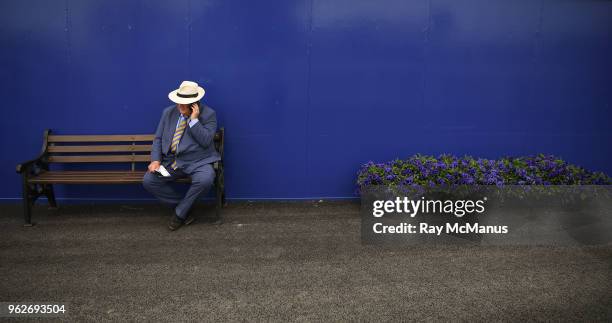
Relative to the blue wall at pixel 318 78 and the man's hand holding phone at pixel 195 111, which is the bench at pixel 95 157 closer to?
the blue wall at pixel 318 78

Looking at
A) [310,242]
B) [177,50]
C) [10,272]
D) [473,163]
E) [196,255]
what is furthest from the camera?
[177,50]

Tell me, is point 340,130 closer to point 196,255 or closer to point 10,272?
point 196,255

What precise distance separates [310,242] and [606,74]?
4.78 m

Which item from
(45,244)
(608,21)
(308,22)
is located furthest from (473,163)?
(45,244)

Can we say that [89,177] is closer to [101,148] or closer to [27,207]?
[101,148]

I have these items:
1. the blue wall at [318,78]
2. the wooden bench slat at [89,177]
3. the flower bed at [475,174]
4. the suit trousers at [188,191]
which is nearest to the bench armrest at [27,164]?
the wooden bench slat at [89,177]

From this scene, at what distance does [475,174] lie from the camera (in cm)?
493

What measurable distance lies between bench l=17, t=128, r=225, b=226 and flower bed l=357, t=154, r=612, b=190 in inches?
72.4

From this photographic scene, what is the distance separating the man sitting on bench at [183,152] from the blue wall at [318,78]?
665 millimetres

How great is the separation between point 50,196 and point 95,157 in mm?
734

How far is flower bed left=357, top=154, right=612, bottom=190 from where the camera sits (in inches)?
194

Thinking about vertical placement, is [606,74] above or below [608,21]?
below

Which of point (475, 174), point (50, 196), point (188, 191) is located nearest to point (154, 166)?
point (188, 191)

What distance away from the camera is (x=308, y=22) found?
5.63 m
